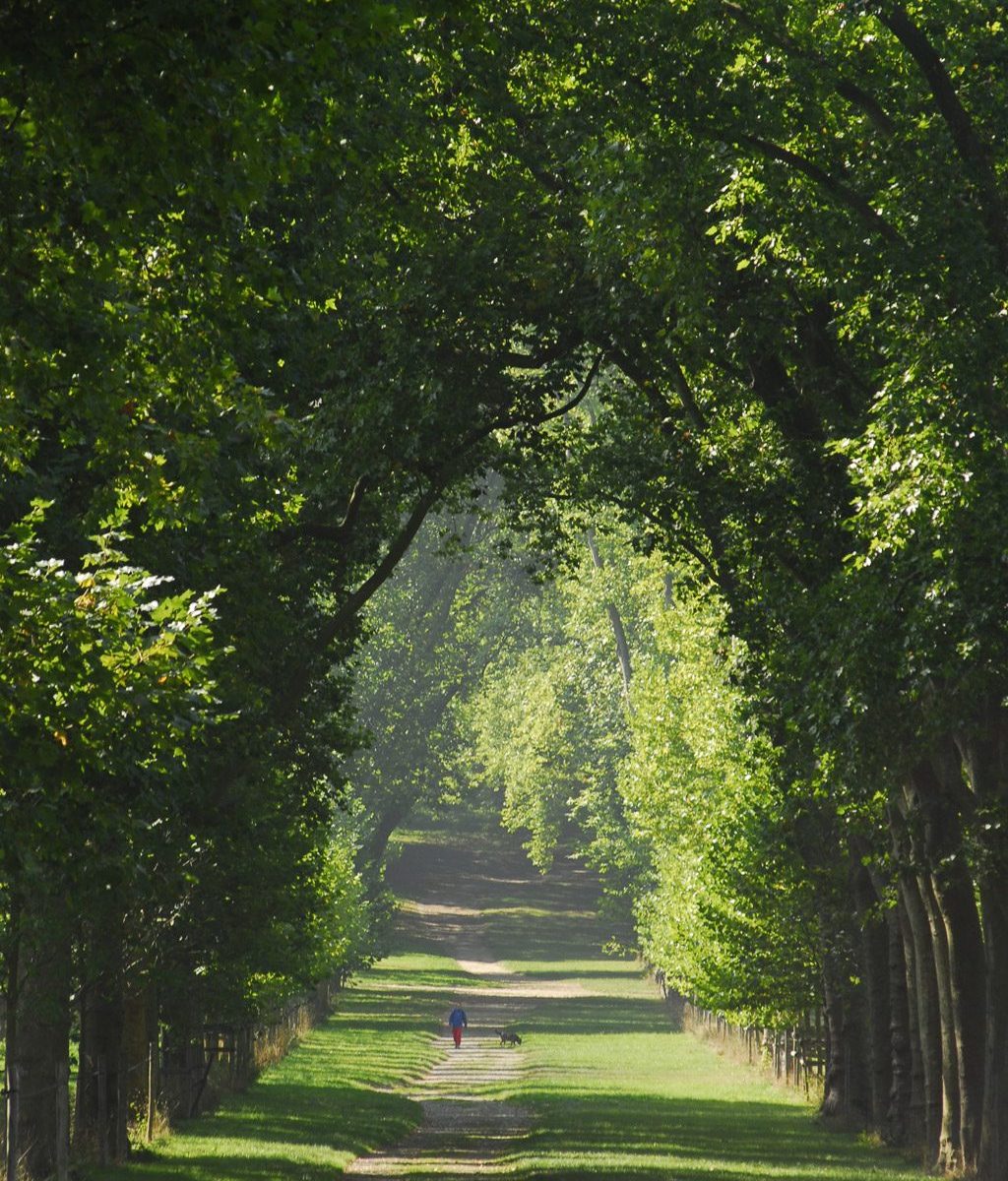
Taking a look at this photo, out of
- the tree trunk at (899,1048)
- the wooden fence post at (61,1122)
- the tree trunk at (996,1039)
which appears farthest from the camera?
the tree trunk at (899,1048)

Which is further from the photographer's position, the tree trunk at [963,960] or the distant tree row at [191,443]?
the tree trunk at [963,960]

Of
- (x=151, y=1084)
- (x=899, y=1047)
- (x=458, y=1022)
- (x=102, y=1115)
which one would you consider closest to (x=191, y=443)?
(x=102, y=1115)

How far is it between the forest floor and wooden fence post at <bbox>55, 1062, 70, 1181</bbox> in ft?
6.25

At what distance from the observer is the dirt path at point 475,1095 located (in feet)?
77.0

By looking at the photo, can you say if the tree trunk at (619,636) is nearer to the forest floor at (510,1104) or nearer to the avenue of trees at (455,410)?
the forest floor at (510,1104)

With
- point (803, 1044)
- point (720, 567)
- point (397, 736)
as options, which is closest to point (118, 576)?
point (720, 567)

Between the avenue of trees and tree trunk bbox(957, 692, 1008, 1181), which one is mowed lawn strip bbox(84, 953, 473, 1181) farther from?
tree trunk bbox(957, 692, 1008, 1181)

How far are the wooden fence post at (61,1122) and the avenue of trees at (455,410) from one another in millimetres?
102

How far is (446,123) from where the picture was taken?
18.5 m

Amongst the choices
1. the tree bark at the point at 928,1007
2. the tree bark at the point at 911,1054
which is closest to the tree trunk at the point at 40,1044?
the tree bark at the point at 928,1007

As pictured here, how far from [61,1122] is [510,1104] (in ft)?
53.6

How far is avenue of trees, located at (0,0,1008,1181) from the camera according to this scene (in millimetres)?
7887

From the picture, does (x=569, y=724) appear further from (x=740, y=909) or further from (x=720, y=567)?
(x=720, y=567)

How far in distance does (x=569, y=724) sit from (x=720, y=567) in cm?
6036
